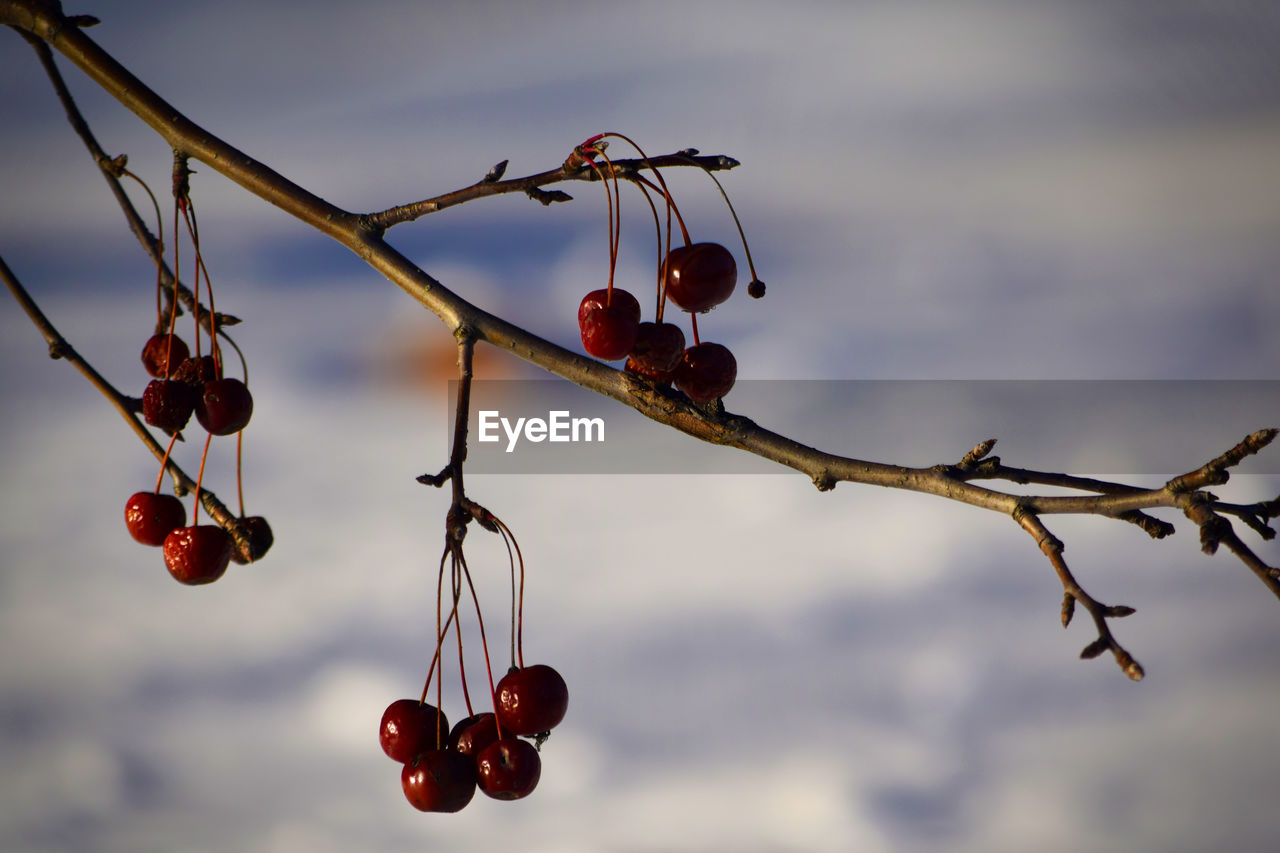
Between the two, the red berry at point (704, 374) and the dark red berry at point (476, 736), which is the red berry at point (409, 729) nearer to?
the dark red berry at point (476, 736)

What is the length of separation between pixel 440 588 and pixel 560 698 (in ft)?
0.25

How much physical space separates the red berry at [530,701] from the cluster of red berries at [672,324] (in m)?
0.14

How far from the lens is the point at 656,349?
1.45 feet

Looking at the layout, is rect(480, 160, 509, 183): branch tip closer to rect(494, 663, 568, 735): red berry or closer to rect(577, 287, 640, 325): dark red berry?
rect(577, 287, 640, 325): dark red berry

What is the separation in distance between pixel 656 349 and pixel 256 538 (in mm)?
202

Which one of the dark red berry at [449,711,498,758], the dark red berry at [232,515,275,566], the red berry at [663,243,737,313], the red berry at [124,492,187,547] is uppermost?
the red berry at [663,243,737,313]

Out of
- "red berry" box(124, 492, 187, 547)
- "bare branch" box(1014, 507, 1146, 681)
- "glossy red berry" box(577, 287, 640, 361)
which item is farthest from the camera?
"red berry" box(124, 492, 187, 547)

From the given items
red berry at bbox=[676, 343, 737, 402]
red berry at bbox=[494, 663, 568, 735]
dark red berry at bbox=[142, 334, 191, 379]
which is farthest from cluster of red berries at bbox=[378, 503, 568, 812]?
dark red berry at bbox=[142, 334, 191, 379]

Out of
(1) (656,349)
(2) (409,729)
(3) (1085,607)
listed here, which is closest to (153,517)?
(2) (409,729)

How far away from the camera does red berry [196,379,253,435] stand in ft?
1.61

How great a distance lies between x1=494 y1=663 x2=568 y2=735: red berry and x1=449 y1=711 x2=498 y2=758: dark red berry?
0.01 metres

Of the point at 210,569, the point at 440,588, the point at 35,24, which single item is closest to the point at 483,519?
the point at 440,588

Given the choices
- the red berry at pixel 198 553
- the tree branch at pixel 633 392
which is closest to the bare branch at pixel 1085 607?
the tree branch at pixel 633 392

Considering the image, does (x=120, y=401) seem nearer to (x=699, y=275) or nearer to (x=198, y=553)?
(x=198, y=553)
